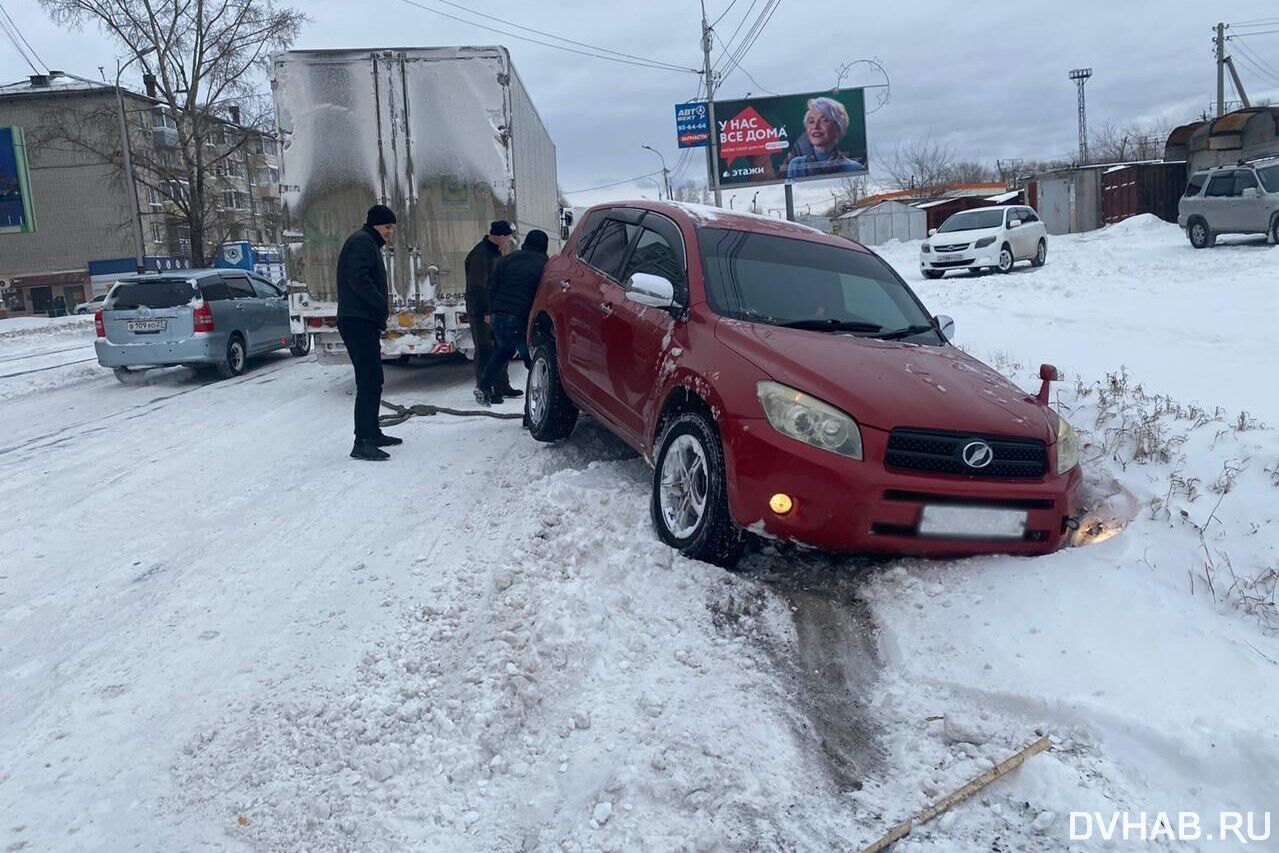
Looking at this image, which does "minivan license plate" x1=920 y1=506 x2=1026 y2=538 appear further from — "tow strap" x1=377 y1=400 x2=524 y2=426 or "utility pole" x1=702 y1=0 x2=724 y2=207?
"utility pole" x1=702 y1=0 x2=724 y2=207

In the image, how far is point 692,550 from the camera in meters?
4.36

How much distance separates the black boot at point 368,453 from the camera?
6.90 metres

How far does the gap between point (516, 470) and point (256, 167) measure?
35.8m

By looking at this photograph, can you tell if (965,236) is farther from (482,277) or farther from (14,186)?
(14,186)

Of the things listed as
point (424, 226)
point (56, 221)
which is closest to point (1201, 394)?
point (424, 226)

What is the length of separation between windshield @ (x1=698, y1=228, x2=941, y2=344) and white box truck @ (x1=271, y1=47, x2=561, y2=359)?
4906 mm

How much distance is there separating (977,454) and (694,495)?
1.30 meters

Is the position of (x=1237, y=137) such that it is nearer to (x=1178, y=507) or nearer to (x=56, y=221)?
(x=1178, y=507)

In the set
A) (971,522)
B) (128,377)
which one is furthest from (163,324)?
(971,522)

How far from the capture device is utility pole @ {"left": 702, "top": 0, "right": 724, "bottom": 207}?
31667 millimetres

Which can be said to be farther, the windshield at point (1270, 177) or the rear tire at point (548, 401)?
the windshield at point (1270, 177)

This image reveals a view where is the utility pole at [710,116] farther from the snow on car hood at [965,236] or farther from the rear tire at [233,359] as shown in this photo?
the rear tire at [233,359]

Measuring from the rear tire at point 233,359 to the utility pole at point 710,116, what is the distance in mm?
20091

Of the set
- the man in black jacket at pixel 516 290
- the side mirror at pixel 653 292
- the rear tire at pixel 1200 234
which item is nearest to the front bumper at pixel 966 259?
the rear tire at pixel 1200 234
